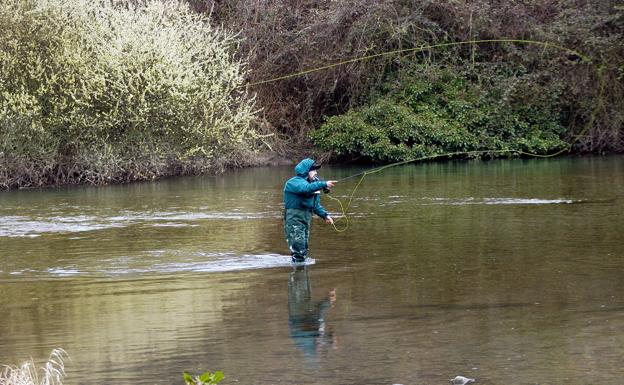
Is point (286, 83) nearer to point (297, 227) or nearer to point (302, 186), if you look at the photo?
point (297, 227)

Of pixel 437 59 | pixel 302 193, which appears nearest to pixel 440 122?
pixel 437 59

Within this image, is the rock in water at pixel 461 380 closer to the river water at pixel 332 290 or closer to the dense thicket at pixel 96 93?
the river water at pixel 332 290

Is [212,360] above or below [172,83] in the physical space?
below

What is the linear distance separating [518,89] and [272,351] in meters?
24.8

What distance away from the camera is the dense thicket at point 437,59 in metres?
32.8

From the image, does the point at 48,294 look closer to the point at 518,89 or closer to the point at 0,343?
the point at 0,343

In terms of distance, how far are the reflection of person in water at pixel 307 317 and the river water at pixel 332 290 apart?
1.1 inches

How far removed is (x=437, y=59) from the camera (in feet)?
115

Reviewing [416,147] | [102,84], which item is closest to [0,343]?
[102,84]

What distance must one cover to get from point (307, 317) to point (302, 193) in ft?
10.9

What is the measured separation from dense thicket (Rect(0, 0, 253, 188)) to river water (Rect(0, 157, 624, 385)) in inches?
197

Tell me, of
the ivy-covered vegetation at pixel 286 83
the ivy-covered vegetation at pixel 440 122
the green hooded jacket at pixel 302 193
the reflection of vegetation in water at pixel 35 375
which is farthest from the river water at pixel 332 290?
the ivy-covered vegetation at pixel 440 122

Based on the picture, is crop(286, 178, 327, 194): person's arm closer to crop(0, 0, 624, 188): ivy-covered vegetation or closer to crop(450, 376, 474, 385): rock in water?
crop(450, 376, 474, 385): rock in water

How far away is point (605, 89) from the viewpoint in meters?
32.8
